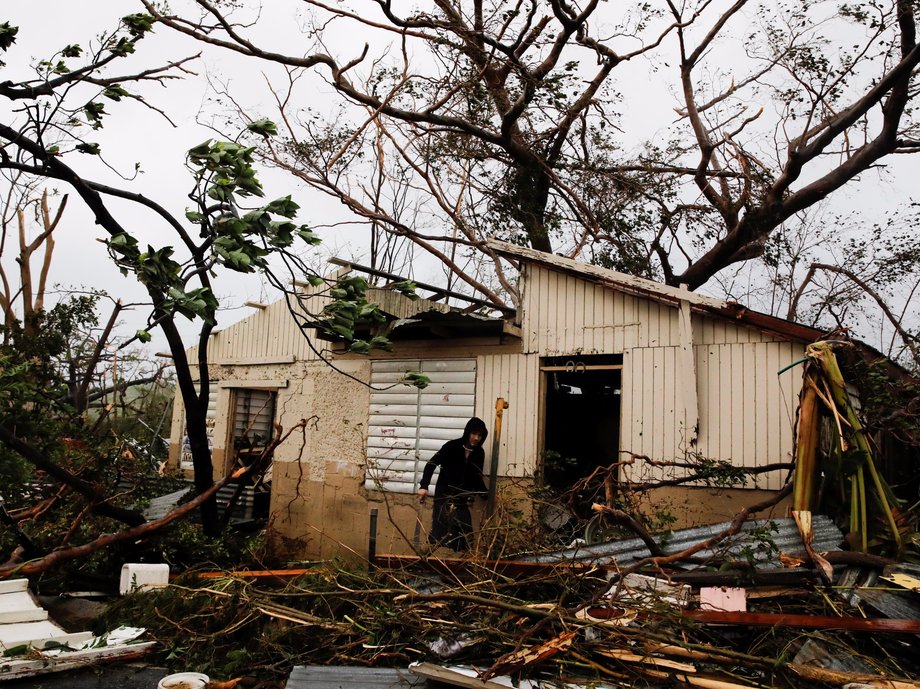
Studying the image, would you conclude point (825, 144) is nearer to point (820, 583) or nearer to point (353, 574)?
point (820, 583)

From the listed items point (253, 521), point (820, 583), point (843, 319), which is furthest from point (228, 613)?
point (843, 319)

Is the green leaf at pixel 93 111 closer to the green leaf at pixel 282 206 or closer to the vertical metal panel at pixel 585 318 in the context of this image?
the green leaf at pixel 282 206

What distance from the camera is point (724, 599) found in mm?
4750

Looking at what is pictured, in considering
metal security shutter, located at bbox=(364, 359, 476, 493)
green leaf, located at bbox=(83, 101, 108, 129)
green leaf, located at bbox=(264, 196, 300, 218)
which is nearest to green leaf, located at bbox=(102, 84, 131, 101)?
green leaf, located at bbox=(83, 101, 108, 129)

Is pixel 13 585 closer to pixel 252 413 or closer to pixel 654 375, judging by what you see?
pixel 654 375

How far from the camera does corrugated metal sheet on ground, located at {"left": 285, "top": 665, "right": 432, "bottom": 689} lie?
4344 mm

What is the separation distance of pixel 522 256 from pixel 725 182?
874 centimetres

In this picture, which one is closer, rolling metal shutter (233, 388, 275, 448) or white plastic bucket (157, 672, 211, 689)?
white plastic bucket (157, 672, 211, 689)

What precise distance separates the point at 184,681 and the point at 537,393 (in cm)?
505

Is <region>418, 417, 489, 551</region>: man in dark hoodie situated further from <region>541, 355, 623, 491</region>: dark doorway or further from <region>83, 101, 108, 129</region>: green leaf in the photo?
<region>83, 101, 108, 129</region>: green leaf

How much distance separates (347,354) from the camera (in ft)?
34.2

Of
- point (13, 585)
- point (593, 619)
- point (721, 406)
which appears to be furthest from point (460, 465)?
point (13, 585)

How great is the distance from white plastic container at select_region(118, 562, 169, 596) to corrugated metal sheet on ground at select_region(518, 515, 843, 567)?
3321 mm

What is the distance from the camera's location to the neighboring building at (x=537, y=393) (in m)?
6.98
